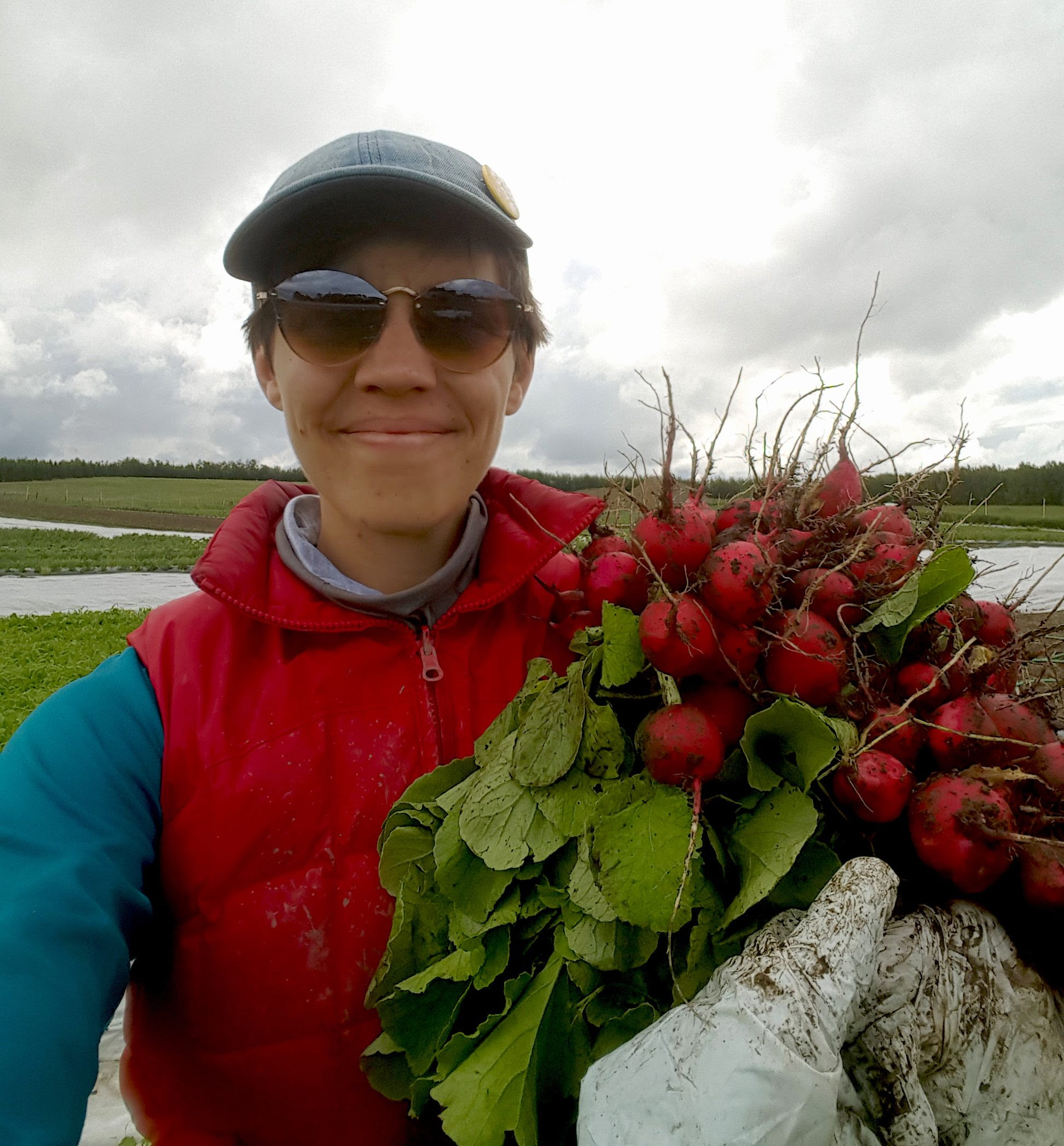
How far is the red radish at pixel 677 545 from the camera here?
1.20 metres

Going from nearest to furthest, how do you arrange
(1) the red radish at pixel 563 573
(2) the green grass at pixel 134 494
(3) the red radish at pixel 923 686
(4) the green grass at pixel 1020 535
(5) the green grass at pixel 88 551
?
(3) the red radish at pixel 923 686
(1) the red radish at pixel 563 573
(5) the green grass at pixel 88 551
(4) the green grass at pixel 1020 535
(2) the green grass at pixel 134 494

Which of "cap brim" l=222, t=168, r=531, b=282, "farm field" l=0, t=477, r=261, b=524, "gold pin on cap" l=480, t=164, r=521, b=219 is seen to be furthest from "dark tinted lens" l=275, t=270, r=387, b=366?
"farm field" l=0, t=477, r=261, b=524

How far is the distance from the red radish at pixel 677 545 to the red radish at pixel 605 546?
0.29 feet

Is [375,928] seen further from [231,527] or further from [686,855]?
[231,527]

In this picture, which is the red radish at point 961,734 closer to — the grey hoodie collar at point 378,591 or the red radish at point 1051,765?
the red radish at point 1051,765

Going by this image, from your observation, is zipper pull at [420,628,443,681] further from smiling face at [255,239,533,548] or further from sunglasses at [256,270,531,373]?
sunglasses at [256,270,531,373]

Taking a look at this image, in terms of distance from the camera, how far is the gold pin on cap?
4.81ft

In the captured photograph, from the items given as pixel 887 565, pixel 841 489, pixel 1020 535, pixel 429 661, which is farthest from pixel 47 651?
pixel 1020 535

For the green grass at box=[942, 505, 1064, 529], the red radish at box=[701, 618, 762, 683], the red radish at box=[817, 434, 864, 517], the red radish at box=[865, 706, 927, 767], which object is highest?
the red radish at box=[817, 434, 864, 517]

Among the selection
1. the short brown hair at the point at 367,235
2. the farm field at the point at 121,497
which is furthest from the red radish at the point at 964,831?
the farm field at the point at 121,497

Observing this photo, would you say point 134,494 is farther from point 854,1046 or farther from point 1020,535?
point 854,1046

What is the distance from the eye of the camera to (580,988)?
1.07 m

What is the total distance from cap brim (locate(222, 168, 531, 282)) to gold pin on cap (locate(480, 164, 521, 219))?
0.12ft

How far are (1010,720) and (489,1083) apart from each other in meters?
0.93
